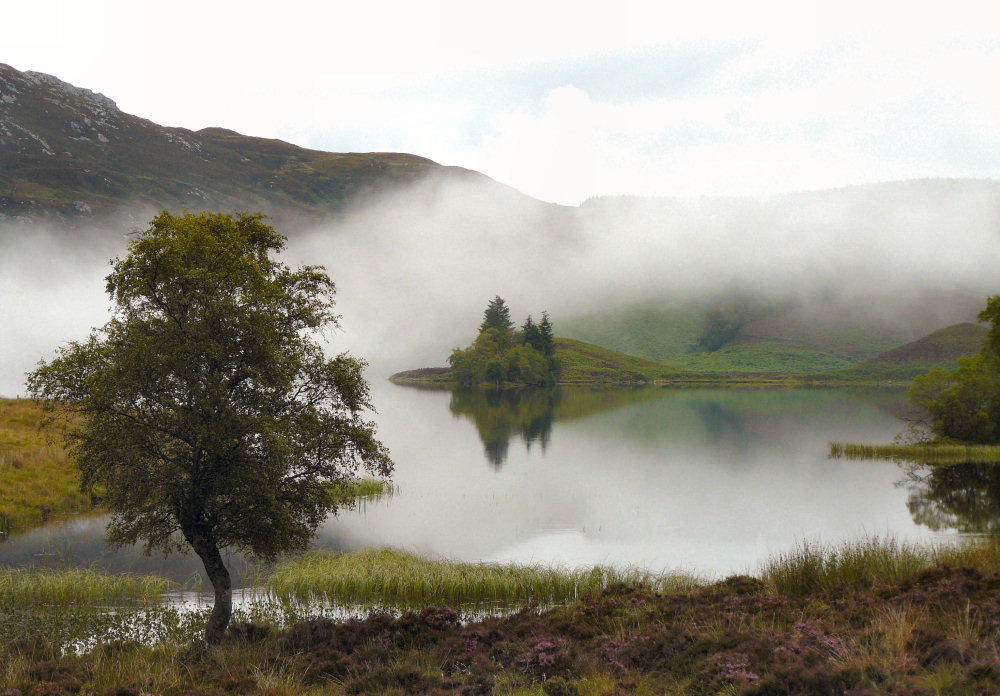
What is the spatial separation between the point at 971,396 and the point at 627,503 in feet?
151

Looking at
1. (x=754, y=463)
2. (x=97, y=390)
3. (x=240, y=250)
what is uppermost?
(x=240, y=250)

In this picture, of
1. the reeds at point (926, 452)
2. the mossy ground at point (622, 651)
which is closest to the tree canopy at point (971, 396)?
the reeds at point (926, 452)

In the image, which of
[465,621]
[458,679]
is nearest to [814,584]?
[465,621]

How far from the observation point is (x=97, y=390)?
1689cm

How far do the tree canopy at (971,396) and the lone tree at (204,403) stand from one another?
231 feet

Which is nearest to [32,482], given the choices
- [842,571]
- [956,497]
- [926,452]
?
[842,571]

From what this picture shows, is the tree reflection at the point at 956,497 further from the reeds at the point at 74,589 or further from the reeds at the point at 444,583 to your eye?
the reeds at the point at 74,589

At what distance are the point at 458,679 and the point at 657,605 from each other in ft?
23.8

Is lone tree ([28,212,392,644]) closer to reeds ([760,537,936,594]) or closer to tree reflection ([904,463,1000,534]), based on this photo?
reeds ([760,537,936,594])

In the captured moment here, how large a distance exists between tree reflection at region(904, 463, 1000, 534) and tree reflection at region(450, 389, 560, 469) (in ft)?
112

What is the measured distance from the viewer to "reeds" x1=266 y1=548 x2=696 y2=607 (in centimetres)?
2353

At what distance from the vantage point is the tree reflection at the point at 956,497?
3794 centimetres

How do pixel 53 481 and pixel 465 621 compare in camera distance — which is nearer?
pixel 465 621

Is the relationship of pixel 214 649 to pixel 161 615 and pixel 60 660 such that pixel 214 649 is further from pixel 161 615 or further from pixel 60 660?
pixel 161 615
